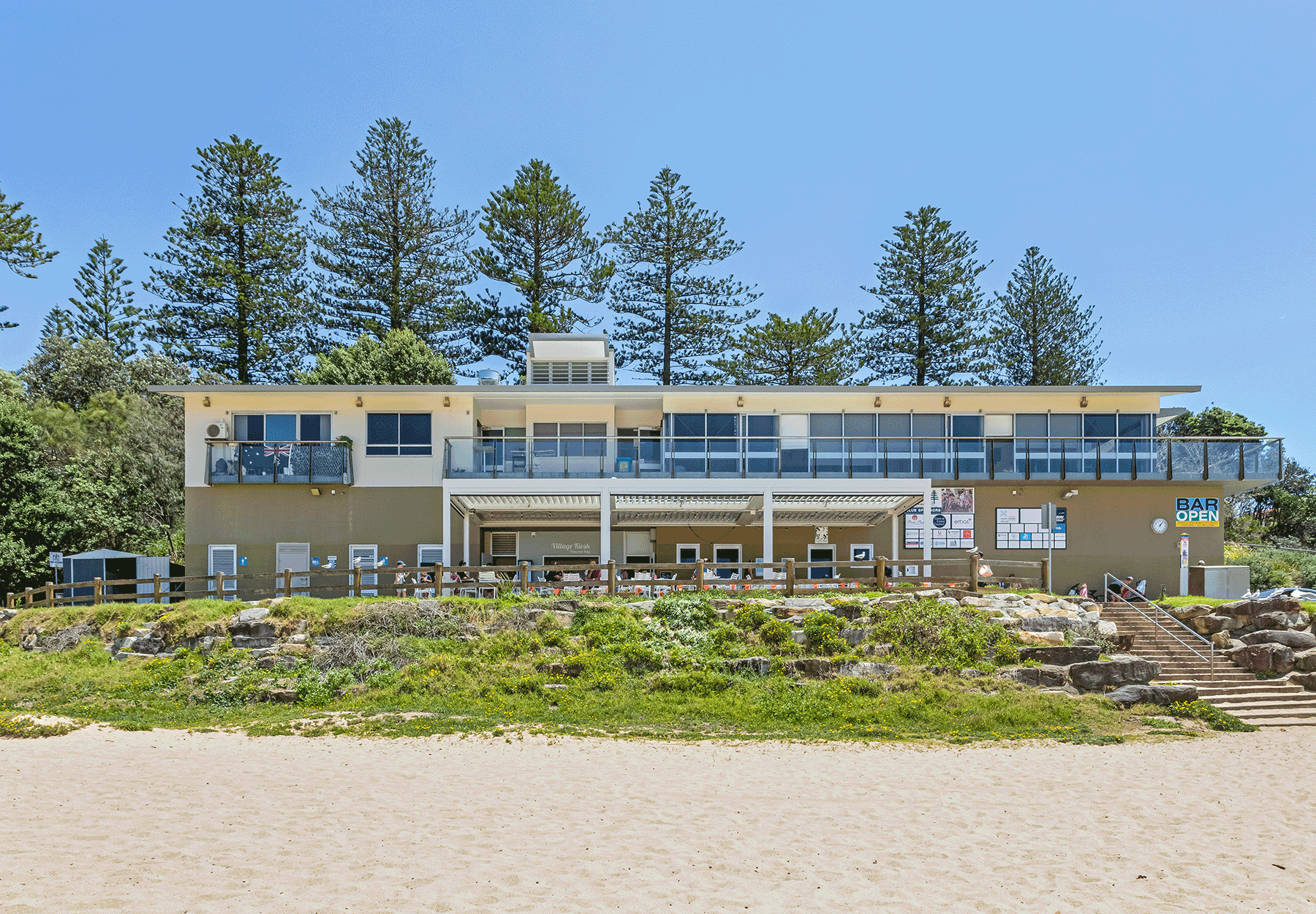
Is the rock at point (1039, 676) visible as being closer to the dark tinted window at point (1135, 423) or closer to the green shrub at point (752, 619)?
the green shrub at point (752, 619)

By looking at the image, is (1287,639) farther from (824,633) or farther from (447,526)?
(447,526)

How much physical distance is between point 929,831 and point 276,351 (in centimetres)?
3828

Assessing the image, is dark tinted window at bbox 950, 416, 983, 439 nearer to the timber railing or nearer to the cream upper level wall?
the cream upper level wall

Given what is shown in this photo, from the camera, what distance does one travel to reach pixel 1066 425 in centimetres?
2528

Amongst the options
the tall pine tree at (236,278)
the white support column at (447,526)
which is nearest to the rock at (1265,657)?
the white support column at (447,526)

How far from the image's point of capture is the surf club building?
22.5 m

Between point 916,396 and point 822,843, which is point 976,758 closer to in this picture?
point 822,843

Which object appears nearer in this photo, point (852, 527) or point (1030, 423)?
point (852, 527)

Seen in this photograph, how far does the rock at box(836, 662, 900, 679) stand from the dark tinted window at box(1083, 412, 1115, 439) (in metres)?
14.3

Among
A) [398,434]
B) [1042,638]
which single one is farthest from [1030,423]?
[398,434]

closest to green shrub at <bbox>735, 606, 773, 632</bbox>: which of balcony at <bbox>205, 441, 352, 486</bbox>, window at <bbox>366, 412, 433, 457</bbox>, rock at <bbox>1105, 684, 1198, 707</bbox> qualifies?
rock at <bbox>1105, 684, 1198, 707</bbox>

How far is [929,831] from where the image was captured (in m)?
8.30

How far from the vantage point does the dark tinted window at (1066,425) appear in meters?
25.2

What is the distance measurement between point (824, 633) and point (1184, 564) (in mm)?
14189
